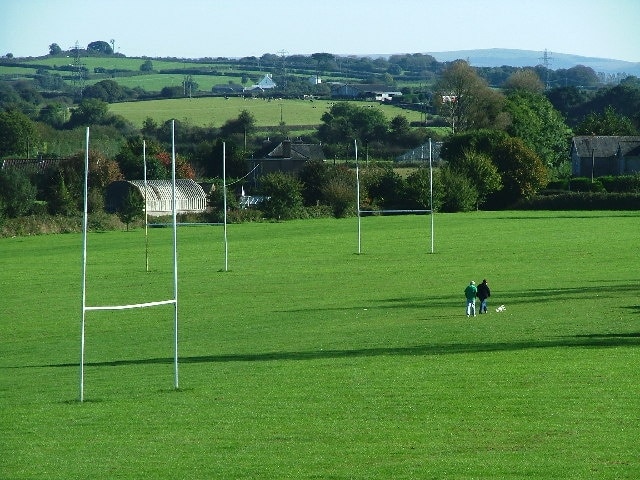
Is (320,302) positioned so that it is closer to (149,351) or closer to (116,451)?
(149,351)

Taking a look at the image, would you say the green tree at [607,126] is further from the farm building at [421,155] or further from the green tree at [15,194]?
the green tree at [15,194]

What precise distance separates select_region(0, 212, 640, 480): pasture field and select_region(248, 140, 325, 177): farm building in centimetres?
6695

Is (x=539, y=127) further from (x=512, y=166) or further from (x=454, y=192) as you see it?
(x=454, y=192)

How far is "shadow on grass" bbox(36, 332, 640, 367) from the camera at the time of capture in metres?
24.3

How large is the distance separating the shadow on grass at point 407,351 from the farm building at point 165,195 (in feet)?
193

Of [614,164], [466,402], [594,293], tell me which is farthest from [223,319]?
[614,164]

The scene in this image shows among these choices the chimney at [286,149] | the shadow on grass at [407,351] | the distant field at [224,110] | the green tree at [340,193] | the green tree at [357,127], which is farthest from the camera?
the distant field at [224,110]

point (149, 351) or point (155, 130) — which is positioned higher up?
point (155, 130)

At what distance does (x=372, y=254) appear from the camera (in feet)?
185

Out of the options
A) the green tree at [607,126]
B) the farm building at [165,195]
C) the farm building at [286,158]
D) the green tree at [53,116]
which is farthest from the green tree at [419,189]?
the green tree at [53,116]

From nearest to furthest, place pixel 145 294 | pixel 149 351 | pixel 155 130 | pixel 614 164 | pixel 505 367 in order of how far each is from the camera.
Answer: pixel 505 367
pixel 149 351
pixel 145 294
pixel 614 164
pixel 155 130

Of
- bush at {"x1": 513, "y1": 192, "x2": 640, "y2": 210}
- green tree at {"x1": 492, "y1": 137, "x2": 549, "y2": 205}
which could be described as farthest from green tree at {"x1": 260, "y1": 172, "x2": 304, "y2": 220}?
bush at {"x1": 513, "y1": 192, "x2": 640, "y2": 210}

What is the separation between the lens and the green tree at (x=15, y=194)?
3068 inches

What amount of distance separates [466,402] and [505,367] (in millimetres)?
3839
